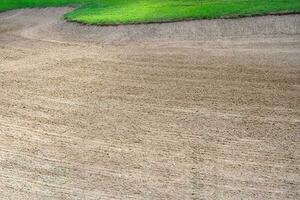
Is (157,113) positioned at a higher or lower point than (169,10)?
lower

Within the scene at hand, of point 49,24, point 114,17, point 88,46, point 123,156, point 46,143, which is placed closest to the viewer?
point 123,156

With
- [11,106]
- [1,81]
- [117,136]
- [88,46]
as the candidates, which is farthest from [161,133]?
[88,46]

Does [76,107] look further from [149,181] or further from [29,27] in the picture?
[29,27]

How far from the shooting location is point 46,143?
37.0 ft

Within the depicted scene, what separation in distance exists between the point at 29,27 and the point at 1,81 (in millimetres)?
8731

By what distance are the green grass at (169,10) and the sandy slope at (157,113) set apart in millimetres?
703

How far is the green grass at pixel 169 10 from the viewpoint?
20.8m

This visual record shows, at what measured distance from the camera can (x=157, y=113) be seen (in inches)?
496

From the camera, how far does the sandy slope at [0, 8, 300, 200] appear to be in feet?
31.1

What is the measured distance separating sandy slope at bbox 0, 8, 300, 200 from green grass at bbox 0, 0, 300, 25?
0.70 m

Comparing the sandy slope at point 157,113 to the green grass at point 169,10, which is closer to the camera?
the sandy slope at point 157,113

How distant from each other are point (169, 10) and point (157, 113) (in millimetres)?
11024

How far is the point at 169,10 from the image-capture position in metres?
22.6

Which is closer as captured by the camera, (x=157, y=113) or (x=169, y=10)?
(x=157, y=113)
